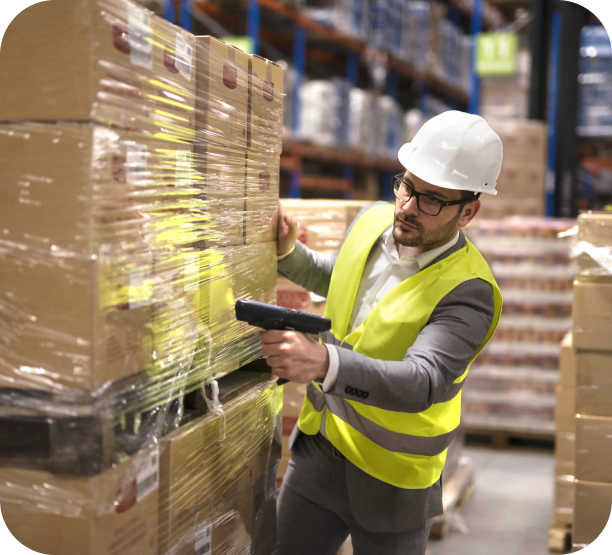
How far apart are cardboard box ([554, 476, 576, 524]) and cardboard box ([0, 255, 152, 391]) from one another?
124 inches

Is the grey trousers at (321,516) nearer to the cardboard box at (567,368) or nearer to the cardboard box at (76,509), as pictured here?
the cardboard box at (76,509)

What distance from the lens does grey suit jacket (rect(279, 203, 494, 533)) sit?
5.18ft

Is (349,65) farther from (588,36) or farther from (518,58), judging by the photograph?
(588,36)

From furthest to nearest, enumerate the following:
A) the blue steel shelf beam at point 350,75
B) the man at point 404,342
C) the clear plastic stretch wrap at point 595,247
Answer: the blue steel shelf beam at point 350,75 < the clear plastic stretch wrap at point 595,247 < the man at point 404,342

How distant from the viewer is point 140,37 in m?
1.32

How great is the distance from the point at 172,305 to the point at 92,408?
0.31 meters

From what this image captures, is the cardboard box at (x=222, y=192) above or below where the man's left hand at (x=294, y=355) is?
above

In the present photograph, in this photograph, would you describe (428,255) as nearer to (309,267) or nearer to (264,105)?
(309,267)

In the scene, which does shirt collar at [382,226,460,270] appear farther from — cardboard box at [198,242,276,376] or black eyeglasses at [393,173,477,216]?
cardboard box at [198,242,276,376]

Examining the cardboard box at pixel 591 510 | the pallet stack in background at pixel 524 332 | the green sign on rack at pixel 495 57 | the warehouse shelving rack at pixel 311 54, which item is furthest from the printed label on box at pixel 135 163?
the green sign on rack at pixel 495 57

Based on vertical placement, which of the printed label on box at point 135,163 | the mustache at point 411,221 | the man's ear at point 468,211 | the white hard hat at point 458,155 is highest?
the white hard hat at point 458,155

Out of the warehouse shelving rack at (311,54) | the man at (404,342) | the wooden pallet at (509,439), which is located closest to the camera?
the man at (404,342)

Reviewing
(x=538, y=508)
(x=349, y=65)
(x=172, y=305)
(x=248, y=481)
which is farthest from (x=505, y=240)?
(x=172, y=305)

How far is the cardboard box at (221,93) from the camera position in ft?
5.11
